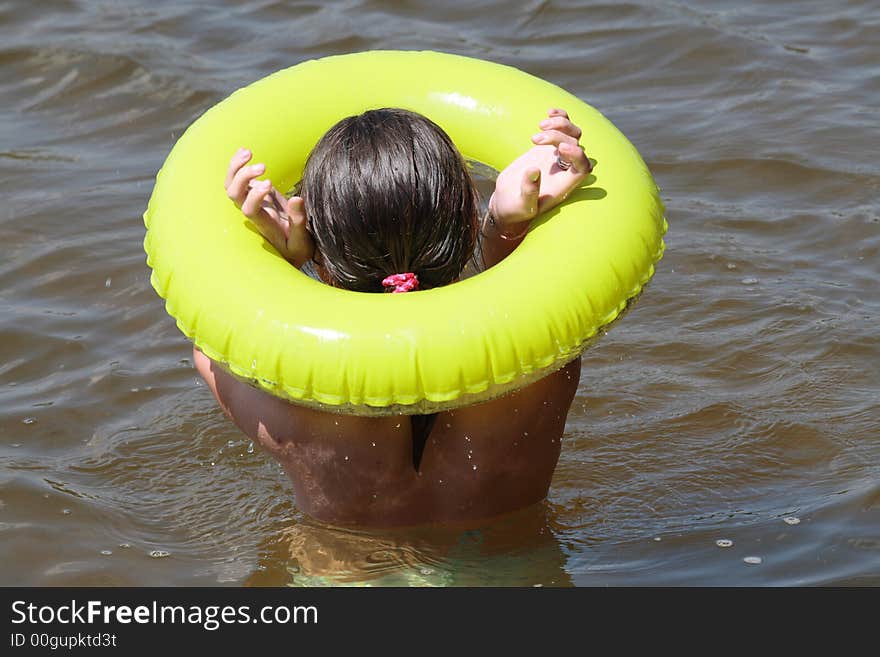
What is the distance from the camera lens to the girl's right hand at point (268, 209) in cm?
305

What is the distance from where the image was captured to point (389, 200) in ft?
9.55

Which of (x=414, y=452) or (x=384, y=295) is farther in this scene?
(x=414, y=452)

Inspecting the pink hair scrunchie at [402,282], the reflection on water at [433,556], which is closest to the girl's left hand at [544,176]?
the pink hair scrunchie at [402,282]

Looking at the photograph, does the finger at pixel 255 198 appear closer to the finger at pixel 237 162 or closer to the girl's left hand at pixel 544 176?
the finger at pixel 237 162

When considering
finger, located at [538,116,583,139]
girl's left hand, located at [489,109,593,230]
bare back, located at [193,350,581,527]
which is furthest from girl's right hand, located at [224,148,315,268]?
finger, located at [538,116,583,139]

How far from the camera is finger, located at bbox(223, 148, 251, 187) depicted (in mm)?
3131

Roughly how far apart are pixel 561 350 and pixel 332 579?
2.79 feet

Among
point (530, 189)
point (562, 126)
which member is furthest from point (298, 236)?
point (562, 126)

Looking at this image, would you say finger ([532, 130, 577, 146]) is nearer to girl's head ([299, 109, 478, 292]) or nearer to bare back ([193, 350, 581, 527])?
girl's head ([299, 109, 478, 292])

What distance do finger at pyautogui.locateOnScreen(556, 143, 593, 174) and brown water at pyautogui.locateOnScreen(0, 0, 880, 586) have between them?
22cm

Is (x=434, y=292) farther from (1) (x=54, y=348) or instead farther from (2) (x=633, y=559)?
(1) (x=54, y=348)

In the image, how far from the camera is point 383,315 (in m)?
2.87

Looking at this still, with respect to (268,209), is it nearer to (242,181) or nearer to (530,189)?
(242,181)

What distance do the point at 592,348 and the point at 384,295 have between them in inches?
77.6
